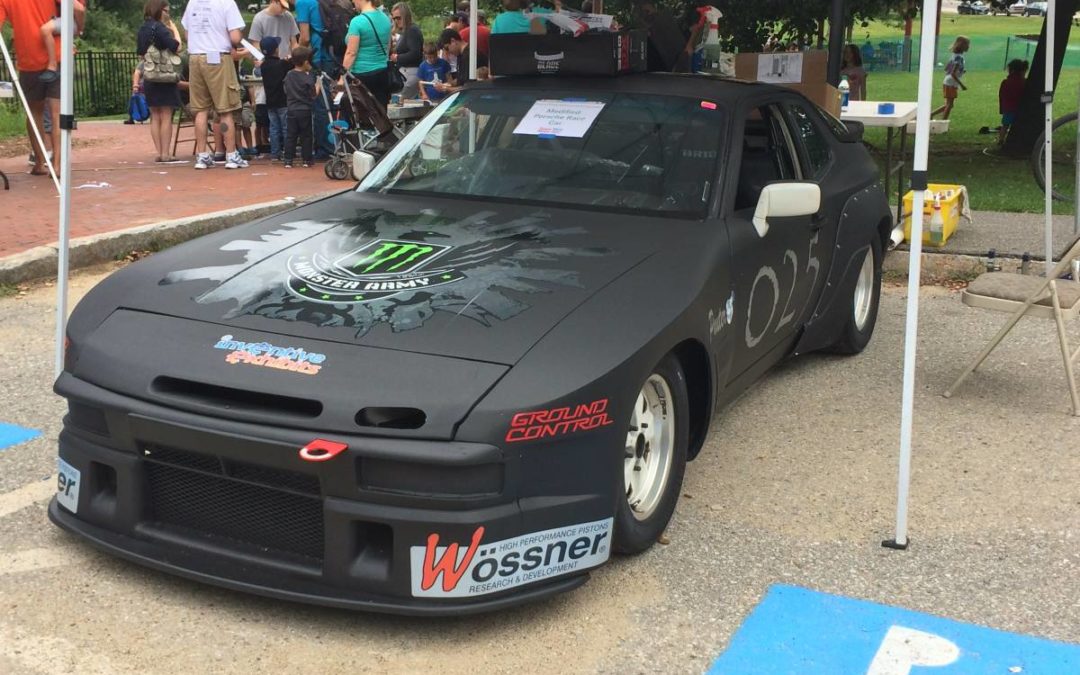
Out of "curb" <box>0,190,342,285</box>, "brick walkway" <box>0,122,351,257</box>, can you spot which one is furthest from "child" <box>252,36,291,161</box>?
"curb" <box>0,190,342,285</box>

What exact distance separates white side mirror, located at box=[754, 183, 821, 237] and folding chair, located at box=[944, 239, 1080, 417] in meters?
1.63

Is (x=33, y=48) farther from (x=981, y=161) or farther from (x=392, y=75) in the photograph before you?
(x=981, y=161)

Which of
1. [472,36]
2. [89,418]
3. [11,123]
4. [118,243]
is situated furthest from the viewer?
[11,123]

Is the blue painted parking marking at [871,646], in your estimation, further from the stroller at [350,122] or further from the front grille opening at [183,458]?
the stroller at [350,122]

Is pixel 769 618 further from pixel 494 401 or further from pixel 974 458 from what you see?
pixel 974 458

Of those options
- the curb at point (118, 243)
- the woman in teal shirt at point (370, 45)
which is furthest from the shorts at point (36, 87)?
the woman in teal shirt at point (370, 45)

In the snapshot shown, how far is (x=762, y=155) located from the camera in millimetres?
5000

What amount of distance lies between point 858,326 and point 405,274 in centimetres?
328

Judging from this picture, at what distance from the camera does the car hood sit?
11.3ft

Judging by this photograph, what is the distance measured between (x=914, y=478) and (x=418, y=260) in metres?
2.18

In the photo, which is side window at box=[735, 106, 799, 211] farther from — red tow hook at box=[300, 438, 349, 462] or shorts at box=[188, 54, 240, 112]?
shorts at box=[188, 54, 240, 112]

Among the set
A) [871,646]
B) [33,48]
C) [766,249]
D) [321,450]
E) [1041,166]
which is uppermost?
[33,48]

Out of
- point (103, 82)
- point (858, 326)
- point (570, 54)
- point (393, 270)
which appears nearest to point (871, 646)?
point (393, 270)

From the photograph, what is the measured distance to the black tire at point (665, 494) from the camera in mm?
3600
